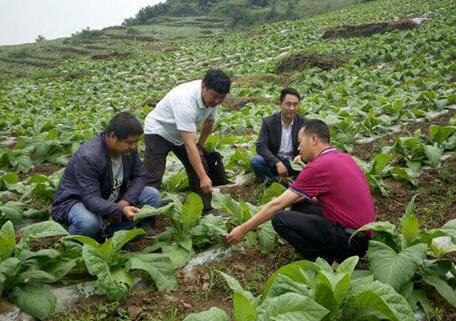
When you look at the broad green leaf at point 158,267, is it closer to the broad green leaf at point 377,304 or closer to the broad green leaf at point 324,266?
the broad green leaf at point 324,266

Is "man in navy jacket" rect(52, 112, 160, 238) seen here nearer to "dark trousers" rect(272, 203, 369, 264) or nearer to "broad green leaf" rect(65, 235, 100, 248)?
"broad green leaf" rect(65, 235, 100, 248)

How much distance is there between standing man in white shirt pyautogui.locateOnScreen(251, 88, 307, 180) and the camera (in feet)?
21.3

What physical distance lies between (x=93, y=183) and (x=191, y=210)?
3.17ft

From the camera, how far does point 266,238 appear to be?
15.4ft

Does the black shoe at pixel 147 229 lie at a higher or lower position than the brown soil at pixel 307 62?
lower

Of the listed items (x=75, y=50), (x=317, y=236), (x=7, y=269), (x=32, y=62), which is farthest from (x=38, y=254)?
(x=75, y=50)

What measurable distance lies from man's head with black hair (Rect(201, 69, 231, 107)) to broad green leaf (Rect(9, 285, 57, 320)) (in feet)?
8.29

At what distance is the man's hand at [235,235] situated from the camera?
4438 mm

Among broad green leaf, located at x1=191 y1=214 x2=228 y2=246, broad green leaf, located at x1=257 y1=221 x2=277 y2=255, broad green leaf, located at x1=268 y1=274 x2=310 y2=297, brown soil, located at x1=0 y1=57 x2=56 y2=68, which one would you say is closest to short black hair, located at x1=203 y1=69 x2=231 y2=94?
broad green leaf, located at x1=191 y1=214 x2=228 y2=246

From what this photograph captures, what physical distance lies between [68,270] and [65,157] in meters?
5.00

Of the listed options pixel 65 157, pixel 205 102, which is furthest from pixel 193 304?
pixel 65 157

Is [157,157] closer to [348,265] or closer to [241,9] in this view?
[348,265]

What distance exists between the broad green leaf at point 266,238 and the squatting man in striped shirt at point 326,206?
41 cm

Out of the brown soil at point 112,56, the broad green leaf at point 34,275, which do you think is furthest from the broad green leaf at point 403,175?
the brown soil at point 112,56
